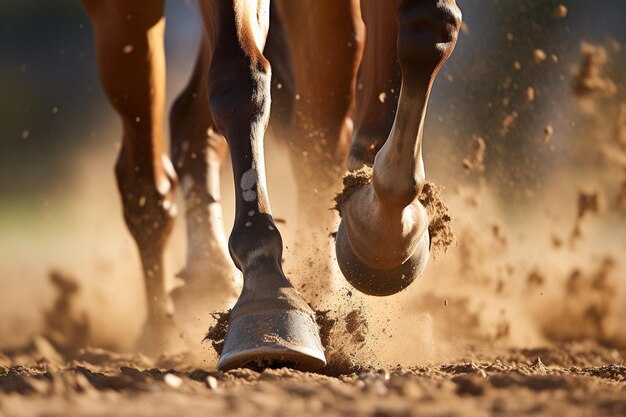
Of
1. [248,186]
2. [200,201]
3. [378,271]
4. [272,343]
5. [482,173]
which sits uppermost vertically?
[482,173]

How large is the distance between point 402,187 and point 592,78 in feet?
11.1

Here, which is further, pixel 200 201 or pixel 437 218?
pixel 200 201

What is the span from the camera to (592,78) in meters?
5.86

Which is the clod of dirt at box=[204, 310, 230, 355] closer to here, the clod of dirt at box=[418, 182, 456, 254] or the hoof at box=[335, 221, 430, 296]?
the hoof at box=[335, 221, 430, 296]

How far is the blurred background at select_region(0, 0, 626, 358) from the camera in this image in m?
5.26

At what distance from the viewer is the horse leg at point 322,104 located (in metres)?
4.21

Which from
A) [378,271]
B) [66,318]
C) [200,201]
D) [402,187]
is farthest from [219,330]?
[66,318]

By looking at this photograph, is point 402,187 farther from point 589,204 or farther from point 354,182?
point 589,204

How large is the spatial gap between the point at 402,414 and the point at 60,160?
25.3ft

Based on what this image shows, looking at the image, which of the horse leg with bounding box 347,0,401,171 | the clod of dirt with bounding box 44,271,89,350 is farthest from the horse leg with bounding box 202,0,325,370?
the clod of dirt with bounding box 44,271,89,350

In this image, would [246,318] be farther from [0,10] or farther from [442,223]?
[0,10]

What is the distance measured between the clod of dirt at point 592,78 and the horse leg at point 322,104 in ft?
6.69

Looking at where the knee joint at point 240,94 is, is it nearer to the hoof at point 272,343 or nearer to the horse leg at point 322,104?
the hoof at point 272,343

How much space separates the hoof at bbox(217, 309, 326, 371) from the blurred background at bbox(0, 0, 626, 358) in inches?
63.8
